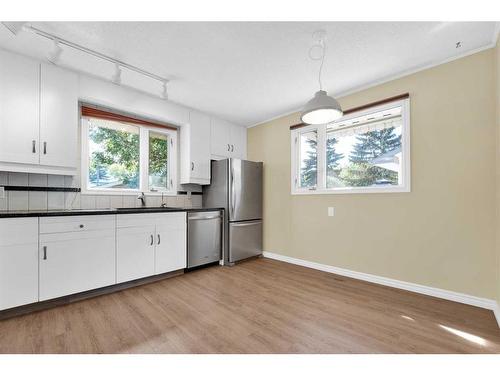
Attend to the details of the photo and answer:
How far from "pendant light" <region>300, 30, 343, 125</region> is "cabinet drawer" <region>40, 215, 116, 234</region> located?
2.17m

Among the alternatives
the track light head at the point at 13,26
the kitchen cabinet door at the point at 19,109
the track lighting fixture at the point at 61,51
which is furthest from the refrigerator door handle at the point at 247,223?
the track light head at the point at 13,26

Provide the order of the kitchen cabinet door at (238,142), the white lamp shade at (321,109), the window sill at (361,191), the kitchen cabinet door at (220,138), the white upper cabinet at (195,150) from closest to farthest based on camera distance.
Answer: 1. the white lamp shade at (321,109)
2. the window sill at (361,191)
3. the white upper cabinet at (195,150)
4. the kitchen cabinet door at (220,138)
5. the kitchen cabinet door at (238,142)

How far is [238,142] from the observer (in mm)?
4273

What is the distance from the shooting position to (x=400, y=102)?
8.51 ft

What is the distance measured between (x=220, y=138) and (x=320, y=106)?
2446 mm

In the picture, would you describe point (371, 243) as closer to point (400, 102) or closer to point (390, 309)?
point (390, 309)

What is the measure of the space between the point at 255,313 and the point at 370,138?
2402 millimetres

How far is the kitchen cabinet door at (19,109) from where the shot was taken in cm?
207

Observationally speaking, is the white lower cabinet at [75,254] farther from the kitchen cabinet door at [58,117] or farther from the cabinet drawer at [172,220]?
the kitchen cabinet door at [58,117]

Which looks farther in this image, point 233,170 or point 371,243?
point 233,170

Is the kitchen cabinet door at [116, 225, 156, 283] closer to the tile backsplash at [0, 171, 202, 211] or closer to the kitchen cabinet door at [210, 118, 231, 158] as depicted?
the tile backsplash at [0, 171, 202, 211]

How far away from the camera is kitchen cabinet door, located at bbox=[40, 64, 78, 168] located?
227cm

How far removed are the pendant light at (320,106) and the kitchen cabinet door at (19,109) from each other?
2533 mm
